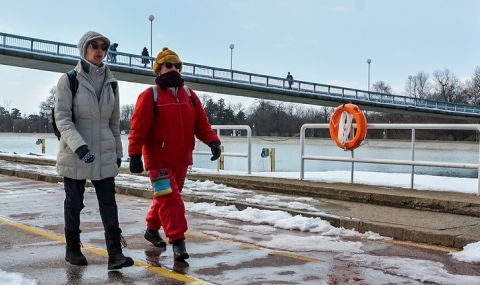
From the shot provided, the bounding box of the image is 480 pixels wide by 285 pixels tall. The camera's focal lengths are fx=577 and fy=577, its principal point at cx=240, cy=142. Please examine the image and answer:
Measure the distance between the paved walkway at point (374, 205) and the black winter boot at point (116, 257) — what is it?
3255mm

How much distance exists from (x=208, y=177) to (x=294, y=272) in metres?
7.31

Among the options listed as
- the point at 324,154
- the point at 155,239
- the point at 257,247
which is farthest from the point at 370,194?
the point at 324,154

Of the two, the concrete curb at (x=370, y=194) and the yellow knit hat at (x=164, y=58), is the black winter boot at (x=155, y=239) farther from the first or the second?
the concrete curb at (x=370, y=194)

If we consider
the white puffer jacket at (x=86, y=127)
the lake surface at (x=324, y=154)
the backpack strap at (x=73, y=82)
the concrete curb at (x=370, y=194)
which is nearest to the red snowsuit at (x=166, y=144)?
the white puffer jacket at (x=86, y=127)

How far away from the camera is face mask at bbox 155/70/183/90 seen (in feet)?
18.1

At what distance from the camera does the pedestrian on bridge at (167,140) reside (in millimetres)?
5414

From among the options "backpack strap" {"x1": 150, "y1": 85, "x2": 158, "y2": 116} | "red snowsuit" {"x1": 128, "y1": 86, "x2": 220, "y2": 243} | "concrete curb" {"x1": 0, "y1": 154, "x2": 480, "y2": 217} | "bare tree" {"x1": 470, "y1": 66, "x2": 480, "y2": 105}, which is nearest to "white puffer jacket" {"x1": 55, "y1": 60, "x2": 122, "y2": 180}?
"red snowsuit" {"x1": 128, "y1": 86, "x2": 220, "y2": 243}

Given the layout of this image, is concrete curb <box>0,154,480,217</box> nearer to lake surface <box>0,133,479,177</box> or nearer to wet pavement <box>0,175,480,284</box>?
wet pavement <box>0,175,480,284</box>

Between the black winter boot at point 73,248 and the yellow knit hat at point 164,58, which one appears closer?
the black winter boot at point 73,248

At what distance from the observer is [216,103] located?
93625 mm

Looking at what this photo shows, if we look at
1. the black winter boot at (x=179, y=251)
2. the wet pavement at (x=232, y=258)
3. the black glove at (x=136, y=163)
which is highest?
the black glove at (x=136, y=163)

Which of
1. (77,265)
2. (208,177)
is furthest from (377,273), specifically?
(208,177)

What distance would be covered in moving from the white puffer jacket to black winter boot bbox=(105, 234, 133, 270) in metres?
0.56

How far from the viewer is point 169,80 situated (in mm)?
5523
